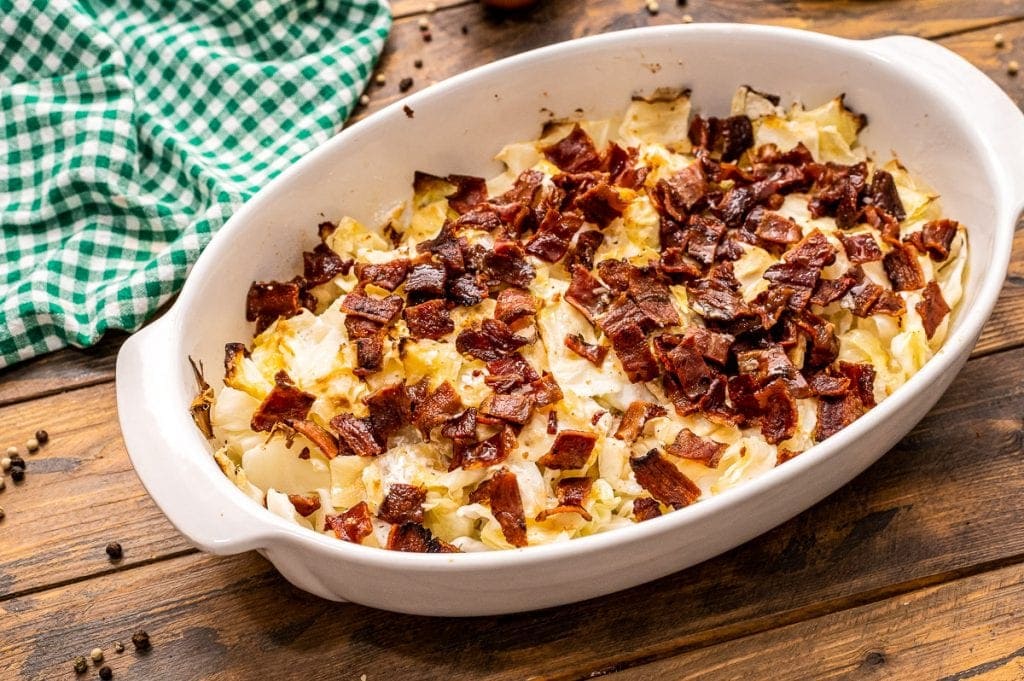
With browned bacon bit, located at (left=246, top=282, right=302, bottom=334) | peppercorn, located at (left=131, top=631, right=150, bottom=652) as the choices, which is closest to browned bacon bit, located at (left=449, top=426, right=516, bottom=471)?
browned bacon bit, located at (left=246, top=282, right=302, bottom=334)

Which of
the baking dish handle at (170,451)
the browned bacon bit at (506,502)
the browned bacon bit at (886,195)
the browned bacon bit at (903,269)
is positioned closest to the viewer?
the baking dish handle at (170,451)

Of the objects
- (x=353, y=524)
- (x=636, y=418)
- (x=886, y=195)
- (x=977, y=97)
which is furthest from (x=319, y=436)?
(x=977, y=97)

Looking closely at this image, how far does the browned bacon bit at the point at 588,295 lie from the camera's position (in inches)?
98.7

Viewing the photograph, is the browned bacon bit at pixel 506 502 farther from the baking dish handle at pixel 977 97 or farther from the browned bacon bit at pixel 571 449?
the baking dish handle at pixel 977 97

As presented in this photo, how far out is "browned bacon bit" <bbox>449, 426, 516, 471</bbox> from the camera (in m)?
2.25

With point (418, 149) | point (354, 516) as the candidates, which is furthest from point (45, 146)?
point (354, 516)

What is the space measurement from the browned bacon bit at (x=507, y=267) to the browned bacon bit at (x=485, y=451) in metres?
0.47

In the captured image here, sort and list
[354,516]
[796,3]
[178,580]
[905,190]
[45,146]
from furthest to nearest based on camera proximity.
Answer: [796,3] → [45,146] → [905,190] → [178,580] → [354,516]

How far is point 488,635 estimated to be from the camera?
7.54 ft

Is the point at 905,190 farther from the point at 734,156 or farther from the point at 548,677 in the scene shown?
the point at 548,677

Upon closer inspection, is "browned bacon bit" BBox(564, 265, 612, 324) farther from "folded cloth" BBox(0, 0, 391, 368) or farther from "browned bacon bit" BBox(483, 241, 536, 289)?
"folded cloth" BBox(0, 0, 391, 368)

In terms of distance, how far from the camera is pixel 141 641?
233 cm

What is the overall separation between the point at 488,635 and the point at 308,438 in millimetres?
596

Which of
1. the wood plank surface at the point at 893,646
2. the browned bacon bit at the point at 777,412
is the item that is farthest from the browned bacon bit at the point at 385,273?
the wood plank surface at the point at 893,646
